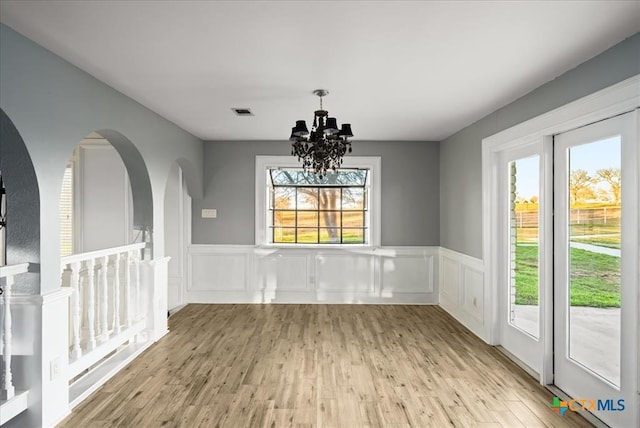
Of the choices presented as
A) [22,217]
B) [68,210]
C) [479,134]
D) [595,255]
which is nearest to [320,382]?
[595,255]

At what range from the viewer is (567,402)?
2.91 metres

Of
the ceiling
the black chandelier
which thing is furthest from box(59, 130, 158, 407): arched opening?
the black chandelier

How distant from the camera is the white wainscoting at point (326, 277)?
604 centimetres

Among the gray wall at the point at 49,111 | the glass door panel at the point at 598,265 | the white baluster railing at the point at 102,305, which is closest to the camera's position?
the gray wall at the point at 49,111

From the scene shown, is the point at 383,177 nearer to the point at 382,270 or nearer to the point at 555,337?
the point at 382,270

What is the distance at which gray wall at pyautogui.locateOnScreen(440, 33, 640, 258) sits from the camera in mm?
2488

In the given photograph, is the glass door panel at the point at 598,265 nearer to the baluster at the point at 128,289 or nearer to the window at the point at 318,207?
the window at the point at 318,207

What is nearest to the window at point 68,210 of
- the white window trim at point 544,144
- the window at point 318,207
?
the window at point 318,207

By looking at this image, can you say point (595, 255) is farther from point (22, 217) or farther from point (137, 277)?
point (137, 277)

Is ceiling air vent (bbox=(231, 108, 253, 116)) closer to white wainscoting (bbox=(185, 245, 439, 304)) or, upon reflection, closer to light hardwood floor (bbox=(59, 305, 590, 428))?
white wainscoting (bbox=(185, 245, 439, 304))

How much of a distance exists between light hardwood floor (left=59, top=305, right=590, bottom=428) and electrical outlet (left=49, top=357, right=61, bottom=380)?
325mm

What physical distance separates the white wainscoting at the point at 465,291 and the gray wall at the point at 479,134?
0.16m

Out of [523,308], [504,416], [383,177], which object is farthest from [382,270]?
[504,416]

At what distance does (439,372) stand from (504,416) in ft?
2.54
